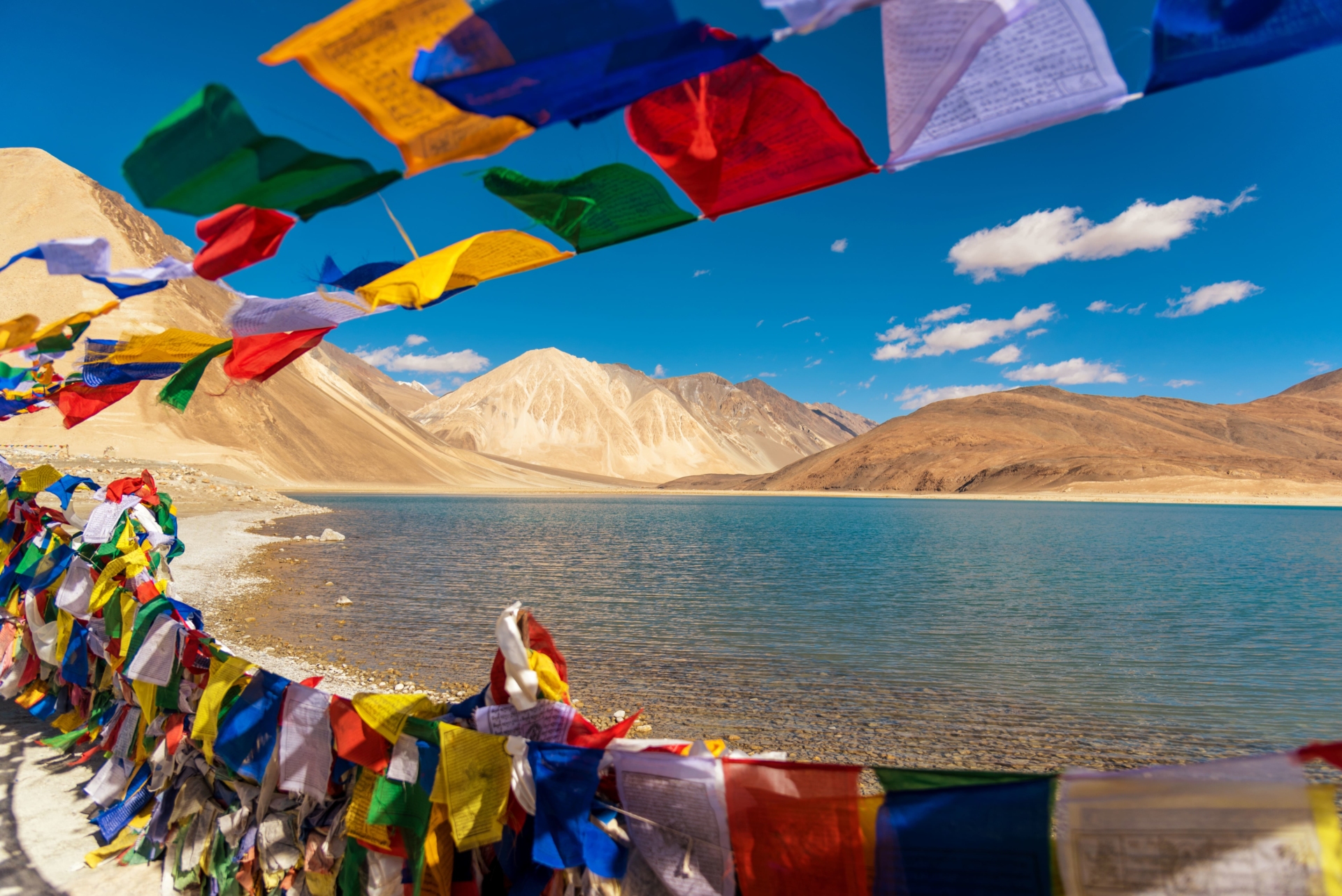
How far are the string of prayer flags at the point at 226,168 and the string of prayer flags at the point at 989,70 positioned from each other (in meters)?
1.76

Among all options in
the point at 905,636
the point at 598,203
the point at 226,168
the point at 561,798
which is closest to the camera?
the point at 226,168

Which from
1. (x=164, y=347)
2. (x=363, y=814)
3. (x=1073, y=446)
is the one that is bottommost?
(x=363, y=814)

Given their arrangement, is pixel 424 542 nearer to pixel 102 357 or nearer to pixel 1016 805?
pixel 102 357

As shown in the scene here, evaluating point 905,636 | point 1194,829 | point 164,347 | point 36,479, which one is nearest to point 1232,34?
point 1194,829

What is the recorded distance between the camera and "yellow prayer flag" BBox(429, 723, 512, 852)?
254cm

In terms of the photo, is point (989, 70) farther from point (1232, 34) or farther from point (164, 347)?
point (164, 347)

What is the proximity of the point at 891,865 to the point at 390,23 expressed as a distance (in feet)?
9.57

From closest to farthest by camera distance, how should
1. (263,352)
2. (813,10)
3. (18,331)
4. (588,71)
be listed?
(813,10) → (588,71) → (18,331) → (263,352)

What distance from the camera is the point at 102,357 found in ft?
17.5

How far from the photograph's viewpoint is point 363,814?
9.57 ft

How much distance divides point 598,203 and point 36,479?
697 centimetres

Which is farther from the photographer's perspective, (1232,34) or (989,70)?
(989,70)

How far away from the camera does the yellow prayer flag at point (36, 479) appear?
6.20 m

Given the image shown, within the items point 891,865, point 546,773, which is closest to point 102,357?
point 546,773
